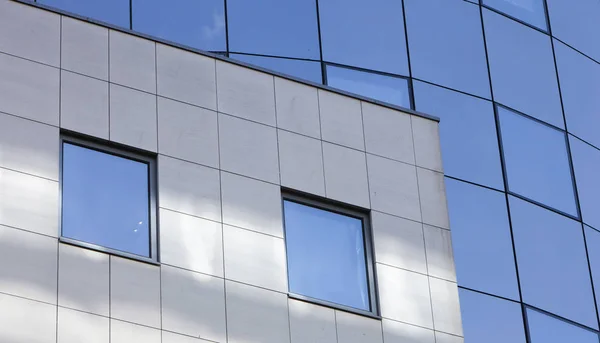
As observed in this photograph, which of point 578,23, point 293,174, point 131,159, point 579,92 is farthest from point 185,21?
point 578,23

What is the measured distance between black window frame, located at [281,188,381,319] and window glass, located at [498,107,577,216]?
5.74 meters

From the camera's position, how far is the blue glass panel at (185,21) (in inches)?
1113

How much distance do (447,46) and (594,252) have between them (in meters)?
5.77

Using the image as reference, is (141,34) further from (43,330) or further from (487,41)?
(487,41)

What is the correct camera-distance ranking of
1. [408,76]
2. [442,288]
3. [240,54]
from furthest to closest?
1. [408,76]
2. [240,54]
3. [442,288]

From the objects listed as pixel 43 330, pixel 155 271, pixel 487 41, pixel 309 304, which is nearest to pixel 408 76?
pixel 487 41

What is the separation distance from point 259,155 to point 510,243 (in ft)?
23.6

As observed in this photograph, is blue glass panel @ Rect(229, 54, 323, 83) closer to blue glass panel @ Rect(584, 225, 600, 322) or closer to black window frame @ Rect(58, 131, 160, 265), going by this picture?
black window frame @ Rect(58, 131, 160, 265)

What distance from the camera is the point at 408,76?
3142 centimetres

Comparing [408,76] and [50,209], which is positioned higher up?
[408,76]

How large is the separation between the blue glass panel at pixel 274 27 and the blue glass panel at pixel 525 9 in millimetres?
5520

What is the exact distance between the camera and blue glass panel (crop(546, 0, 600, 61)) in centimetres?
3569

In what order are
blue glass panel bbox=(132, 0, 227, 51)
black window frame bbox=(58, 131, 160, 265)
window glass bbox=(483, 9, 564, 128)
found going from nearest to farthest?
1. black window frame bbox=(58, 131, 160, 265)
2. blue glass panel bbox=(132, 0, 227, 51)
3. window glass bbox=(483, 9, 564, 128)

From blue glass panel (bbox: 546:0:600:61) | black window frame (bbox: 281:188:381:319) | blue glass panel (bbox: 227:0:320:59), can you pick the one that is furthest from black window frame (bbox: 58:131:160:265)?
blue glass panel (bbox: 546:0:600:61)
